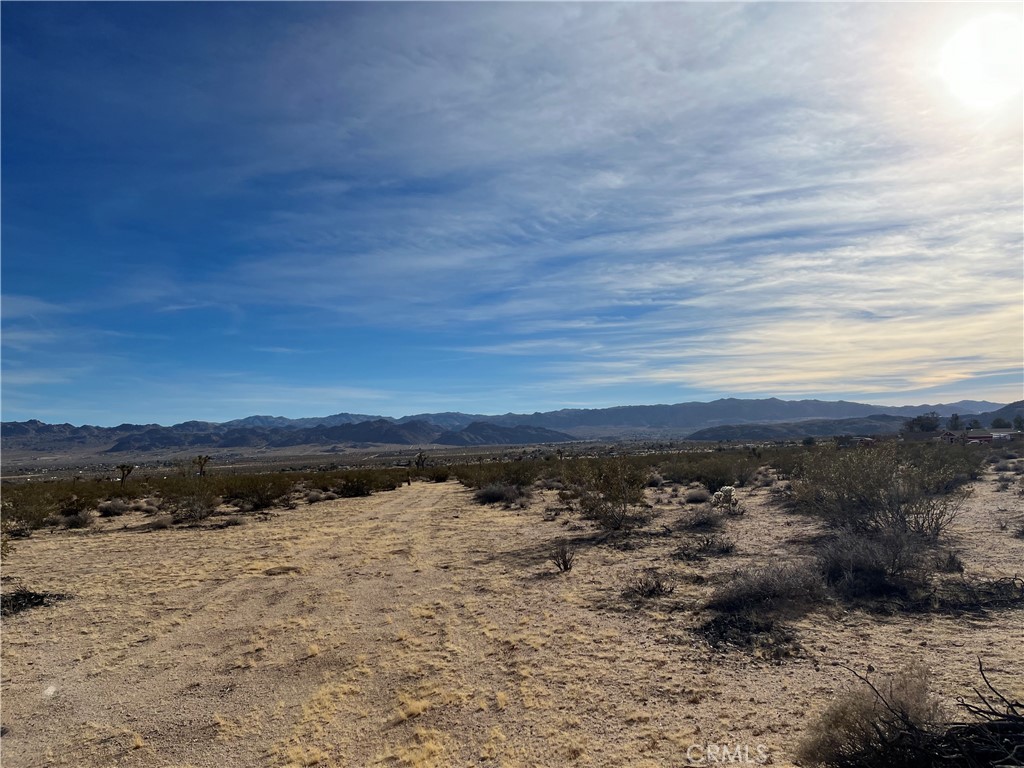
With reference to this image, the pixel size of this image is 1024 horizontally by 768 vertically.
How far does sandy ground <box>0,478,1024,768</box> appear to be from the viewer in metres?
5.86

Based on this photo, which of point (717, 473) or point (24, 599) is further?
point (717, 473)

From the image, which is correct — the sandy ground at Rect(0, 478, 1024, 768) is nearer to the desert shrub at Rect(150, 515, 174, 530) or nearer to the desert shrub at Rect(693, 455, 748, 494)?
the desert shrub at Rect(150, 515, 174, 530)

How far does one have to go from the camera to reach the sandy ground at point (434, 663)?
5.86 meters

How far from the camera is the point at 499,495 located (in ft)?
90.6

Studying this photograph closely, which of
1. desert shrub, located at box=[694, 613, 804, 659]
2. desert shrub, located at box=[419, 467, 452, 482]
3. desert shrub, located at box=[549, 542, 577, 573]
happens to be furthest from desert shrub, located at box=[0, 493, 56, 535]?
desert shrub, located at box=[694, 613, 804, 659]

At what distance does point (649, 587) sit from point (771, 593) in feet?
6.99

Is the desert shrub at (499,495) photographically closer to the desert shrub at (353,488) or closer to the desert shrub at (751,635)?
the desert shrub at (353,488)

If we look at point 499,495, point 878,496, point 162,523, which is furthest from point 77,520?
point 878,496

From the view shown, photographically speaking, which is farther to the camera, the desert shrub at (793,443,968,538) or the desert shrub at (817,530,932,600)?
the desert shrub at (793,443,968,538)

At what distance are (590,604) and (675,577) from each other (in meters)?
2.22

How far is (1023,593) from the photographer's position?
9.05m

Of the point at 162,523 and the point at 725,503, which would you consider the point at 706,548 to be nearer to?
the point at 725,503

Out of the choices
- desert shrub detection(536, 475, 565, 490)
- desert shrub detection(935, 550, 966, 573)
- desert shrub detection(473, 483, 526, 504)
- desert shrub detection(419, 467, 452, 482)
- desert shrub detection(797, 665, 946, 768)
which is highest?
desert shrub detection(797, 665, 946, 768)

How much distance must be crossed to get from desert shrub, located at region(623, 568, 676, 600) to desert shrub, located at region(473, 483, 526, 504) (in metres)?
15.6
